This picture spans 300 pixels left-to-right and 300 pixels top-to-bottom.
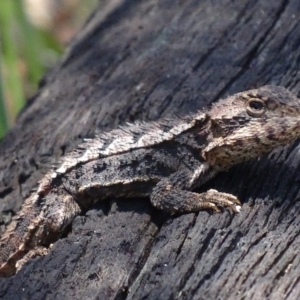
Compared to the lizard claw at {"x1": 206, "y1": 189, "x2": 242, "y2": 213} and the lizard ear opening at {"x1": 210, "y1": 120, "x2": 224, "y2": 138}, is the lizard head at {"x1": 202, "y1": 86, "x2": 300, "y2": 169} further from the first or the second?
the lizard claw at {"x1": 206, "y1": 189, "x2": 242, "y2": 213}

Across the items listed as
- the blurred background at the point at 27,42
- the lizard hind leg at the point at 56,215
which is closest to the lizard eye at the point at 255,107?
the lizard hind leg at the point at 56,215

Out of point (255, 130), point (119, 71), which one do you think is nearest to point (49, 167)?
point (119, 71)

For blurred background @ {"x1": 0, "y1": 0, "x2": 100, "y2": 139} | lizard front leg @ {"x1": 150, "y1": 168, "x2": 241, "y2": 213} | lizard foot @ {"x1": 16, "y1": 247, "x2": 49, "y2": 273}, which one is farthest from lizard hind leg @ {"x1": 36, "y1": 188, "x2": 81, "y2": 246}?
blurred background @ {"x1": 0, "y1": 0, "x2": 100, "y2": 139}

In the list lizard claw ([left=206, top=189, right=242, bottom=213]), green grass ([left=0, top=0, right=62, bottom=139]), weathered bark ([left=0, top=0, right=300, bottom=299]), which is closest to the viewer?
weathered bark ([left=0, top=0, right=300, bottom=299])

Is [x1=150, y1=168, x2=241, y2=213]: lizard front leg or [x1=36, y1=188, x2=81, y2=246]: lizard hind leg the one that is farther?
[x1=36, y1=188, x2=81, y2=246]: lizard hind leg

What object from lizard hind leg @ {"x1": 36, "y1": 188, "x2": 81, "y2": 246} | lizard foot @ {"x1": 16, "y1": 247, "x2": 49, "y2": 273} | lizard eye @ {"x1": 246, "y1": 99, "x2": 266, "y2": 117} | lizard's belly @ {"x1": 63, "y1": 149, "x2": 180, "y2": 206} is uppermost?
lizard eye @ {"x1": 246, "y1": 99, "x2": 266, "y2": 117}

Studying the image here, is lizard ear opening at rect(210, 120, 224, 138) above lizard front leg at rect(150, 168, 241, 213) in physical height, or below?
above

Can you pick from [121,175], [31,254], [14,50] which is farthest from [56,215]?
[14,50]

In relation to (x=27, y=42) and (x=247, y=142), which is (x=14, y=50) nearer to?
(x=27, y=42)
